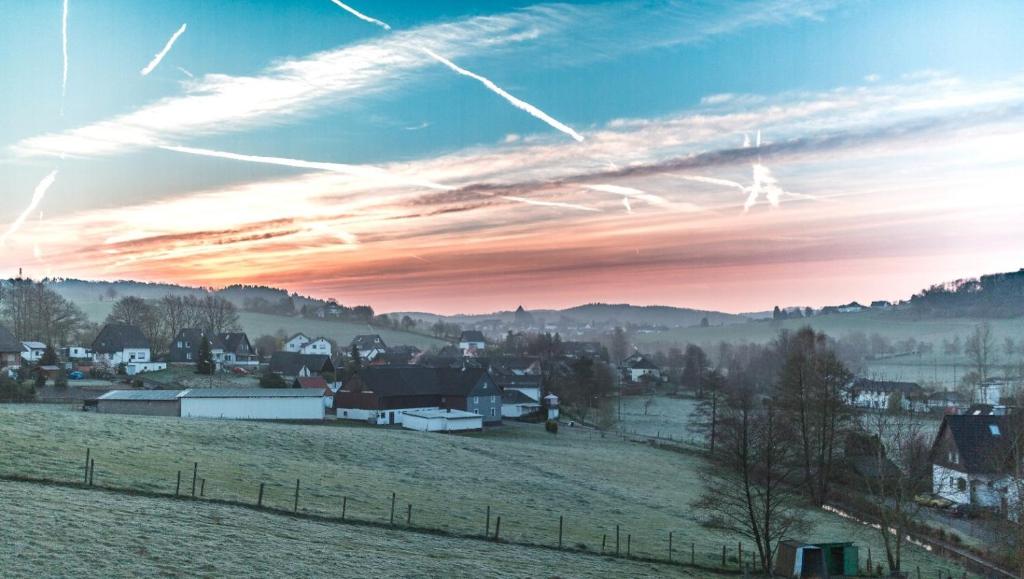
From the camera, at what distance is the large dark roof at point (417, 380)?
75.0m

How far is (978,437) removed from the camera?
50.0 m

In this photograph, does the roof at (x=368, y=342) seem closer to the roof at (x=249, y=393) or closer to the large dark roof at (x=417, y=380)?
the large dark roof at (x=417, y=380)

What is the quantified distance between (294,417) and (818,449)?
4306 cm

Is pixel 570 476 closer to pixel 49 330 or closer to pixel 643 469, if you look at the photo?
pixel 643 469

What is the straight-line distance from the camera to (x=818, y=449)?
4925cm

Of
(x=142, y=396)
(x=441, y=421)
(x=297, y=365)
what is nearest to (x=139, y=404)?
(x=142, y=396)

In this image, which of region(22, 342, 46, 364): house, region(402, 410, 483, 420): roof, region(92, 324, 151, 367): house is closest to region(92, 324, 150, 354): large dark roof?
region(92, 324, 151, 367): house

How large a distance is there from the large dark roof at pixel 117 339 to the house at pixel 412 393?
41.6 meters

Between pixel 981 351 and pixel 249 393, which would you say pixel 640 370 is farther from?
pixel 249 393

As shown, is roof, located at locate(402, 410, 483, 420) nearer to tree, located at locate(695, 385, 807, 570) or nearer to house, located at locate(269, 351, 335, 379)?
house, located at locate(269, 351, 335, 379)

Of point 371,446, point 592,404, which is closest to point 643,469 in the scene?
point 371,446

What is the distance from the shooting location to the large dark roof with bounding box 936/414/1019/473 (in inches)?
1840

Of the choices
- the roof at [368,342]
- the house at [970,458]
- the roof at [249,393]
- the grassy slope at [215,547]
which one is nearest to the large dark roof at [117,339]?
the roof at [249,393]

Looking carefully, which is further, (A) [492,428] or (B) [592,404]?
(B) [592,404]
